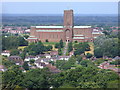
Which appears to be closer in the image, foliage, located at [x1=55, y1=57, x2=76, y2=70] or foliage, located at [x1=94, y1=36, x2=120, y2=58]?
foliage, located at [x1=55, y1=57, x2=76, y2=70]

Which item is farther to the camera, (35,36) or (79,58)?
(35,36)

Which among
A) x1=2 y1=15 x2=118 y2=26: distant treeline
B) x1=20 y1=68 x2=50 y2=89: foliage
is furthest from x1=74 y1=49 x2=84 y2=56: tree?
x1=2 y1=15 x2=118 y2=26: distant treeline

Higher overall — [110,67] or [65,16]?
[65,16]

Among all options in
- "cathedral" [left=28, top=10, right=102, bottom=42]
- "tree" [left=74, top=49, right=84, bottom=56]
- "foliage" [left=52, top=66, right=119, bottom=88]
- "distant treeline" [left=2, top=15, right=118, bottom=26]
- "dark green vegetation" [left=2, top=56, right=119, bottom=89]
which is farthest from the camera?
"distant treeline" [left=2, top=15, right=118, bottom=26]

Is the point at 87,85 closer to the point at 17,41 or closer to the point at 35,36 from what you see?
the point at 17,41

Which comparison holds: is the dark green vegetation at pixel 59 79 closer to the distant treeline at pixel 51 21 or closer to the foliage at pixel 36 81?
the foliage at pixel 36 81

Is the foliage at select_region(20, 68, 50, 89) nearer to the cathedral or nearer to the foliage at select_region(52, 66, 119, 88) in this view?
the foliage at select_region(52, 66, 119, 88)

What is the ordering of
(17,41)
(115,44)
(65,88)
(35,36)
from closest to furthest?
(65,88) → (115,44) → (17,41) → (35,36)

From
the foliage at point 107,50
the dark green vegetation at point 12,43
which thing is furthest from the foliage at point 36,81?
the dark green vegetation at point 12,43

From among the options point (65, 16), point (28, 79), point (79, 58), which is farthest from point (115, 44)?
point (28, 79)
